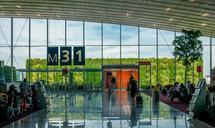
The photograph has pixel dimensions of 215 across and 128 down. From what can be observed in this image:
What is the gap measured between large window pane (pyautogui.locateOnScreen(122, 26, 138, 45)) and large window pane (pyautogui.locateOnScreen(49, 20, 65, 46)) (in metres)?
6.39

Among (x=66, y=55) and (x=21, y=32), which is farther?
(x=21, y=32)

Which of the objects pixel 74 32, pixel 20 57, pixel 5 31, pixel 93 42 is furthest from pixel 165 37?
pixel 5 31

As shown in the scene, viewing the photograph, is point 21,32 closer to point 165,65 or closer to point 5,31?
point 5,31

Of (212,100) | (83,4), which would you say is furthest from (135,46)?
(212,100)

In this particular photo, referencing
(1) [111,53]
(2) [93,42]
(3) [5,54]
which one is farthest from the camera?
(1) [111,53]

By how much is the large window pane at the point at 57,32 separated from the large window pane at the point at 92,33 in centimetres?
252

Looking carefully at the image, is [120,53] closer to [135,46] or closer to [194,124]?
[135,46]

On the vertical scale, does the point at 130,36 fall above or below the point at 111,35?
below

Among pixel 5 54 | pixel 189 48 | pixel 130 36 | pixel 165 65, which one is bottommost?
pixel 165 65

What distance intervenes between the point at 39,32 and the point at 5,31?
355cm

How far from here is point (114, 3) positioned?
3822 cm

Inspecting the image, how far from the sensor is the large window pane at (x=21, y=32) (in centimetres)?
4803

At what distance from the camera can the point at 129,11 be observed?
41.7 m

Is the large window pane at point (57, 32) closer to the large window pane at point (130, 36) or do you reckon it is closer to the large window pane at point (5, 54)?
the large window pane at point (5, 54)
